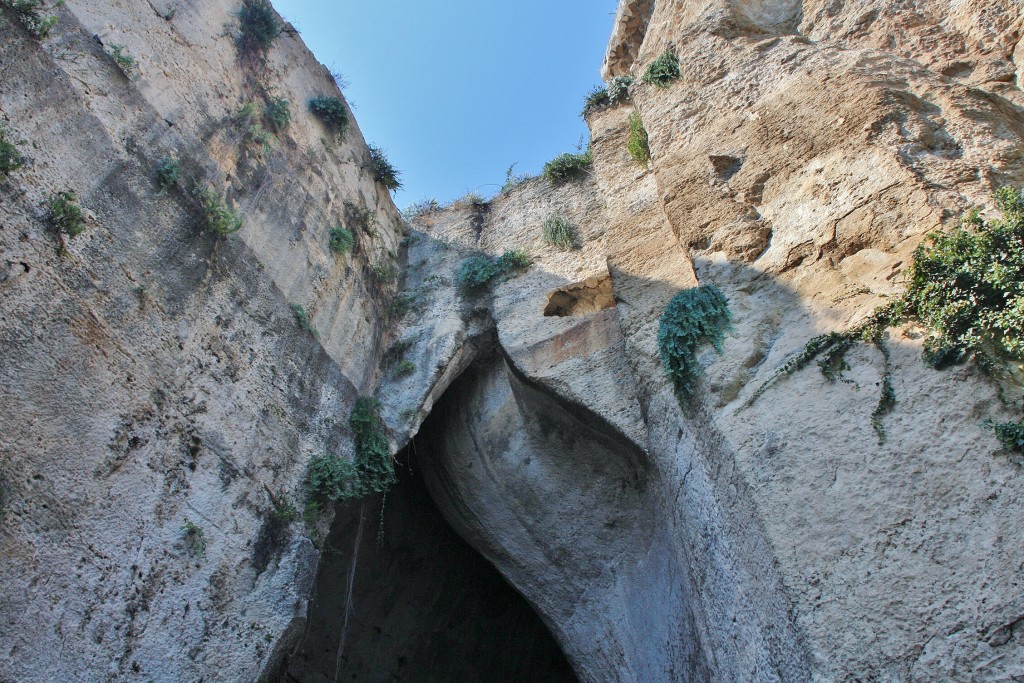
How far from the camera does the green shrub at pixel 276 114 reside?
8023mm

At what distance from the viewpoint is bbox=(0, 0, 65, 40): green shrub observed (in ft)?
17.7

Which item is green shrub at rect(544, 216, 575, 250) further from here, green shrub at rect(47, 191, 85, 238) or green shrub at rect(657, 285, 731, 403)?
green shrub at rect(47, 191, 85, 238)

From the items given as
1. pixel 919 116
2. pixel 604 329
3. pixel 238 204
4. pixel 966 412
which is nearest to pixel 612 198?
pixel 604 329

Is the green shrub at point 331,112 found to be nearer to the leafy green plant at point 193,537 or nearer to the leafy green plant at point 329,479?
the leafy green plant at point 329,479

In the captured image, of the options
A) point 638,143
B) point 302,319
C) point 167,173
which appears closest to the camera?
point 167,173

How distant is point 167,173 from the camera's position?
613 centimetres

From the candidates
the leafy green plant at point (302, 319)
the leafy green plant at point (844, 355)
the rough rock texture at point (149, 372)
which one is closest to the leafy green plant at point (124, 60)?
the rough rock texture at point (149, 372)

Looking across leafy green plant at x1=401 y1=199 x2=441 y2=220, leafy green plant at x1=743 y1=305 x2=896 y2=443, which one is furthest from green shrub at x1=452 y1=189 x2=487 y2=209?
leafy green plant at x1=743 y1=305 x2=896 y2=443

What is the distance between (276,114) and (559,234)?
3.44 meters

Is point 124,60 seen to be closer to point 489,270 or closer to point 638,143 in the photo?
point 489,270

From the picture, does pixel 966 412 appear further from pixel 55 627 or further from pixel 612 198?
pixel 55 627

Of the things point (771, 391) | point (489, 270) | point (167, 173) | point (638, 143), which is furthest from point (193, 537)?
point (638, 143)

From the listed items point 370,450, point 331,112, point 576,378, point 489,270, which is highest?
point 331,112

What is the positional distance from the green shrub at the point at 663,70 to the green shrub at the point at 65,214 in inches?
220
